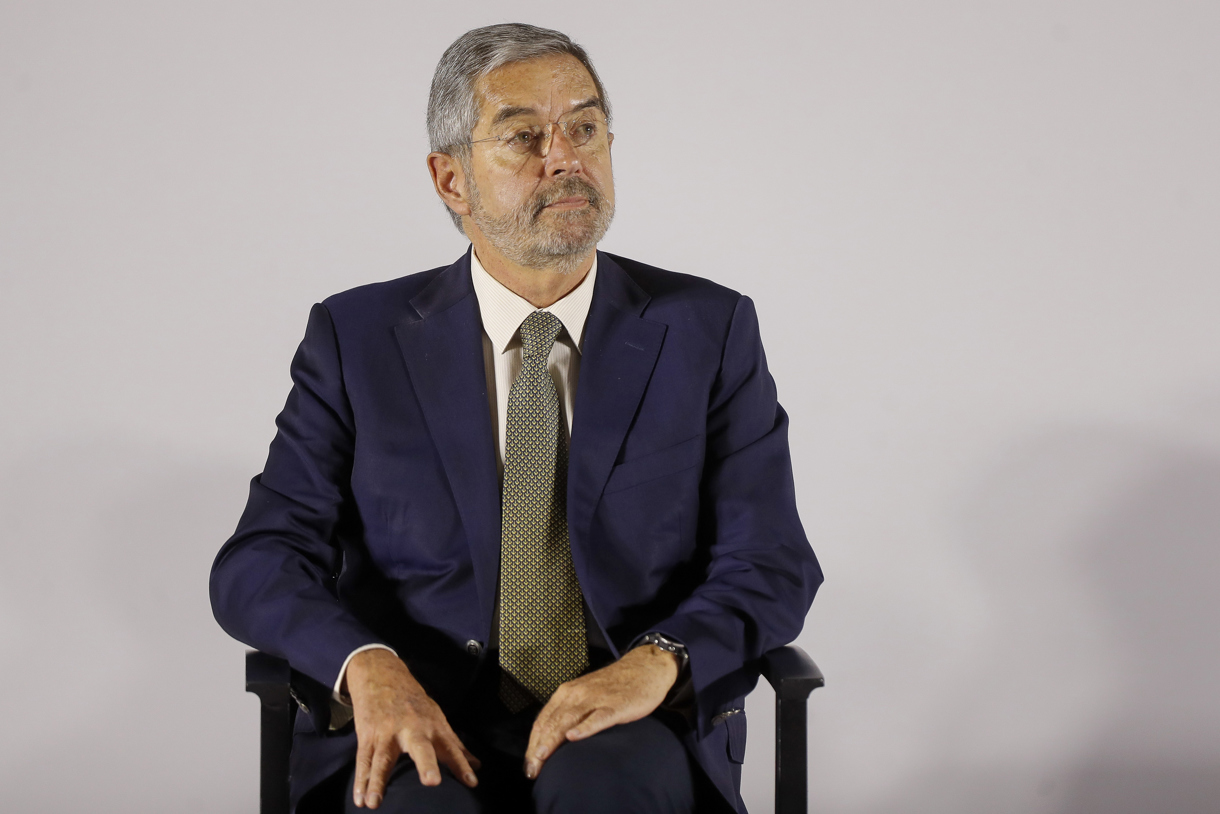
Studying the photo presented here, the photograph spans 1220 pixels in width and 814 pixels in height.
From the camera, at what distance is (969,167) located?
3.07 metres

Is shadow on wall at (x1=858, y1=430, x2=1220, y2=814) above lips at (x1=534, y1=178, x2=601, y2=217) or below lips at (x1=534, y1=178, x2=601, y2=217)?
below

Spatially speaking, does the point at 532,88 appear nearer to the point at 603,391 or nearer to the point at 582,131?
the point at 582,131

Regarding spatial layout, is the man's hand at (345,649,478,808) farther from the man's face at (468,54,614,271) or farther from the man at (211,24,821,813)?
the man's face at (468,54,614,271)

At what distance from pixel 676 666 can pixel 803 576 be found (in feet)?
0.93

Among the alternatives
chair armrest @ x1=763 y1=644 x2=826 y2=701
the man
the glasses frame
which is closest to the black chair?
chair armrest @ x1=763 y1=644 x2=826 y2=701

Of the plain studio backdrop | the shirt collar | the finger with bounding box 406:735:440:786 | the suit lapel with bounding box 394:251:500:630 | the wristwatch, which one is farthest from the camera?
the plain studio backdrop

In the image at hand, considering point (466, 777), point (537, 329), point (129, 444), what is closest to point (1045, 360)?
point (537, 329)

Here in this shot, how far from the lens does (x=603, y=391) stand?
2012 mm

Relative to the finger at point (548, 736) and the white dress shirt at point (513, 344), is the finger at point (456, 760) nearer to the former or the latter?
the finger at point (548, 736)

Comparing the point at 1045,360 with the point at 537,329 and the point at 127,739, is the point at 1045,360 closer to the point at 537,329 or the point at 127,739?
the point at 537,329

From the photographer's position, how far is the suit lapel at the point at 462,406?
6.43ft

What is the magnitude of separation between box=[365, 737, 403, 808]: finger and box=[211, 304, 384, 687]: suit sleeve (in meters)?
0.15

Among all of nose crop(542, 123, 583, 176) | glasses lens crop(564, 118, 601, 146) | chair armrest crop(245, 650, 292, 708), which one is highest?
glasses lens crop(564, 118, 601, 146)

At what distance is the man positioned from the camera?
191 centimetres
